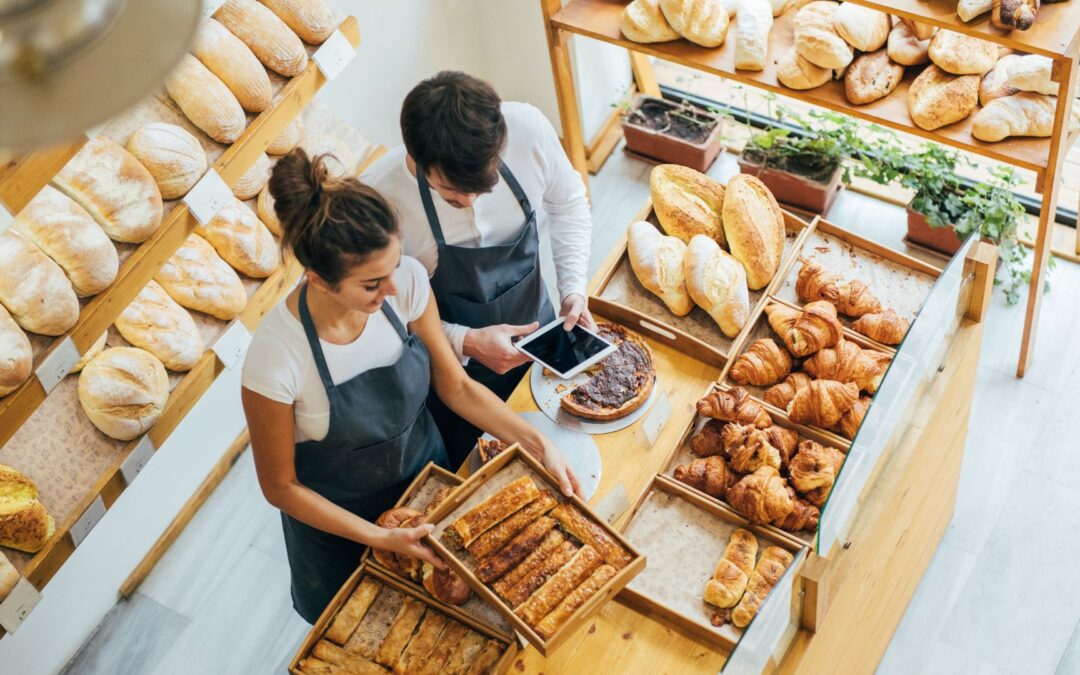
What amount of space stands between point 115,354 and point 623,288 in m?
1.38

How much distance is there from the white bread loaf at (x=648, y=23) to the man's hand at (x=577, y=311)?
136 centimetres

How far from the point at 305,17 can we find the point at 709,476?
1657 mm

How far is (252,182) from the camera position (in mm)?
3201

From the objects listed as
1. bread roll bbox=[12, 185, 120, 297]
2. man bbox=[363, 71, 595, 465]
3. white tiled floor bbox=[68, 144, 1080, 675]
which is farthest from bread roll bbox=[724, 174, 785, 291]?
bread roll bbox=[12, 185, 120, 297]

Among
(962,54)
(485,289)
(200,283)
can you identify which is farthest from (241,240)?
(962,54)

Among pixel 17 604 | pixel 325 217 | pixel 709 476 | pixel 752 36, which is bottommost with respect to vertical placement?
pixel 17 604

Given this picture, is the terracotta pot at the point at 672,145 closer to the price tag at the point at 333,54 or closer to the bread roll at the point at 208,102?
the price tag at the point at 333,54

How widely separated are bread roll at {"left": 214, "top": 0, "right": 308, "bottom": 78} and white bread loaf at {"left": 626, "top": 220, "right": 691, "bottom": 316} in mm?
1054

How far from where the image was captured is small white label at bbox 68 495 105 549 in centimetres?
254

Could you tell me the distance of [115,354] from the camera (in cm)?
269

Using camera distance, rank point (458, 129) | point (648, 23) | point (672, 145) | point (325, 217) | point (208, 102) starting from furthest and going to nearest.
→ point (672, 145)
point (648, 23)
point (208, 102)
point (458, 129)
point (325, 217)

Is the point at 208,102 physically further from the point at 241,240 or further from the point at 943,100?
the point at 943,100

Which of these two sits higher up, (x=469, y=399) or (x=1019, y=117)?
(x=1019, y=117)

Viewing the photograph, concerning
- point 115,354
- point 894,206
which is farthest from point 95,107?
point 894,206
